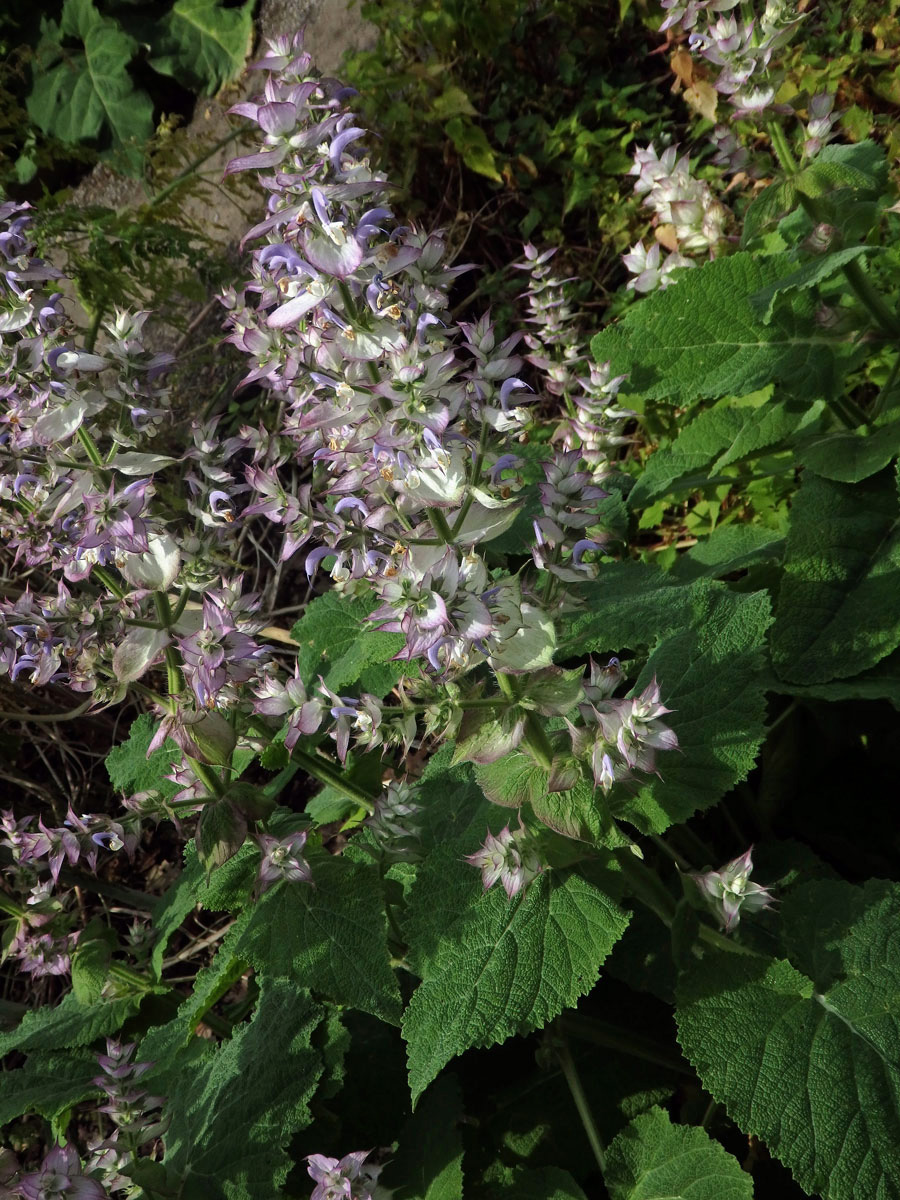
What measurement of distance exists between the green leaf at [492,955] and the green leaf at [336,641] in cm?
59

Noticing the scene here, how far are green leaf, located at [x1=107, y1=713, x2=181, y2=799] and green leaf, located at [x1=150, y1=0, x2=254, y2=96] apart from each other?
486 cm

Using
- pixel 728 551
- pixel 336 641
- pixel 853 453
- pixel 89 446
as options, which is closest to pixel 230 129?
pixel 336 641

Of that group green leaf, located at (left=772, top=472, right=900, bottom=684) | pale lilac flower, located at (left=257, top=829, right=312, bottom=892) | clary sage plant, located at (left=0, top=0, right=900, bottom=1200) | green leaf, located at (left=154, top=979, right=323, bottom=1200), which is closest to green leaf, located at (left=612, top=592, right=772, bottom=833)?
clary sage plant, located at (left=0, top=0, right=900, bottom=1200)

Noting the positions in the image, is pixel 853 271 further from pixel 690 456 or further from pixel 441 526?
pixel 441 526

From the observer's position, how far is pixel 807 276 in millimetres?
2045

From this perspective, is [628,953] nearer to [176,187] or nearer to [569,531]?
[569,531]

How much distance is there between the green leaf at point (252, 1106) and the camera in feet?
6.57

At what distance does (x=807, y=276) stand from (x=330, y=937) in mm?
1592

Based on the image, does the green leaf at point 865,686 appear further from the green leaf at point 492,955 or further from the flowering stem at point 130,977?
the flowering stem at point 130,977

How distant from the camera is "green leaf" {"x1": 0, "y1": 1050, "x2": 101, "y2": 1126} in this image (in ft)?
7.66

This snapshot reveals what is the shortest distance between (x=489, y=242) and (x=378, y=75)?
86 cm

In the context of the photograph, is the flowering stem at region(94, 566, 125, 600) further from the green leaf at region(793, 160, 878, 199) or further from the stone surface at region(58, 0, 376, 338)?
the stone surface at region(58, 0, 376, 338)

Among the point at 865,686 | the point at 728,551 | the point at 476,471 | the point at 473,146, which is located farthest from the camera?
the point at 473,146

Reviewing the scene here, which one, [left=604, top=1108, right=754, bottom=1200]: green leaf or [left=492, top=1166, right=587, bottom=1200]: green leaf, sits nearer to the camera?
[left=604, top=1108, right=754, bottom=1200]: green leaf
